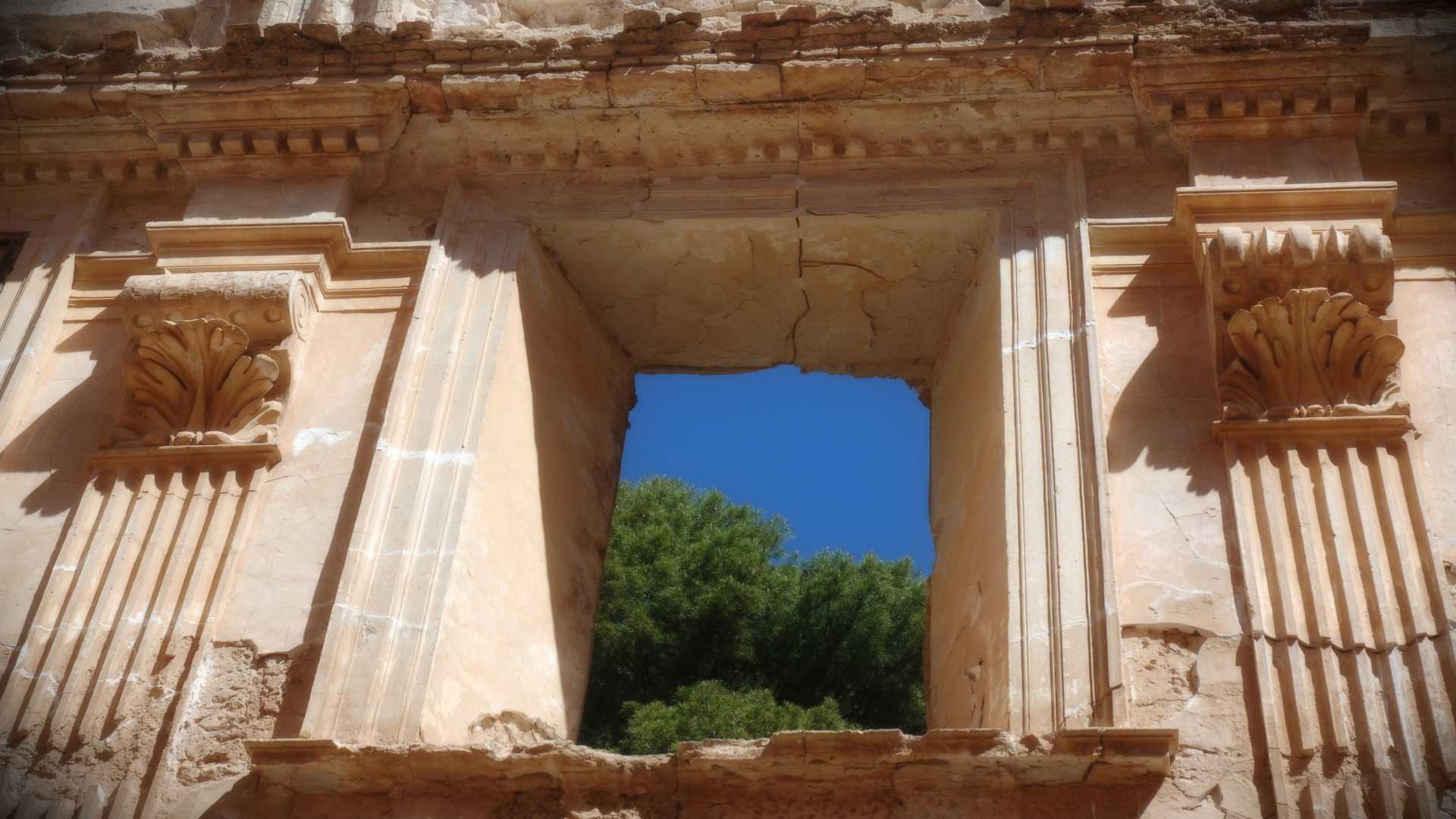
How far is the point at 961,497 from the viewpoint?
6.03 m

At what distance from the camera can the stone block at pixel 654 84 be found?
20.2 ft

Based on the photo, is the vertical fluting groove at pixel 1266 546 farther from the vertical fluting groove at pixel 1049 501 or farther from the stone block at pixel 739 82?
the stone block at pixel 739 82

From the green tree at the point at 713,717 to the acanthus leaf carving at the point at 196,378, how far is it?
7.16 meters

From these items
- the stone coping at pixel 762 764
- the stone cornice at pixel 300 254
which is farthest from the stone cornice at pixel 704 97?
the stone coping at pixel 762 764

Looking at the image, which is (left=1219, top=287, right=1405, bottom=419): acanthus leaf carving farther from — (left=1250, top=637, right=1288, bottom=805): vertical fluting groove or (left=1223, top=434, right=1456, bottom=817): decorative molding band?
(left=1250, top=637, right=1288, bottom=805): vertical fluting groove

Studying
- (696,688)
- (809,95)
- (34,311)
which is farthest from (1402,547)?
(696,688)

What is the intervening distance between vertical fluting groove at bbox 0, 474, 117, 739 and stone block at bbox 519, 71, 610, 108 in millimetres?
2036

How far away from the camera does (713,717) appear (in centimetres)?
1298

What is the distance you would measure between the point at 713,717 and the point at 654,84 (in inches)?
303

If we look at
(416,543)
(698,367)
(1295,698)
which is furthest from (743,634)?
(1295,698)

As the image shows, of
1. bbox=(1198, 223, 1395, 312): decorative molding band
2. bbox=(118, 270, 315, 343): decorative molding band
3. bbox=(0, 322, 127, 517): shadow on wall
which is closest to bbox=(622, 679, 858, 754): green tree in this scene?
bbox=(0, 322, 127, 517): shadow on wall

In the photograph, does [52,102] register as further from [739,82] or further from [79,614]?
[739,82]

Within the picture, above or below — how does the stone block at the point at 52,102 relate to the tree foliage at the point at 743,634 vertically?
below

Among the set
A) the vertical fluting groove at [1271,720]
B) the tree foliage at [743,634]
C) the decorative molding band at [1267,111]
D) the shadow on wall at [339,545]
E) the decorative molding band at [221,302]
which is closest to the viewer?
the vertical fluting groove at [1271,720]
